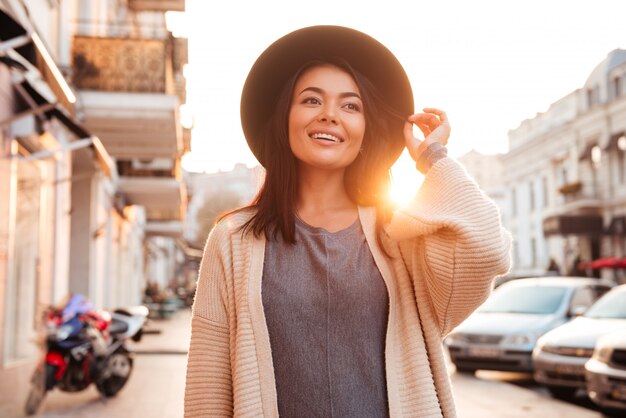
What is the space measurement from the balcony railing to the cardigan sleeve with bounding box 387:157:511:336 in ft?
42.4

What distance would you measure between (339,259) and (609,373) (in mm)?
6873

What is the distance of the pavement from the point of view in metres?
8.69

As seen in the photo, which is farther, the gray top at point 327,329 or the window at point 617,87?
the window at point 617,87

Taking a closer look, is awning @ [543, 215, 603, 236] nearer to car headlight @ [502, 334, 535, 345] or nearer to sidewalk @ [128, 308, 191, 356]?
sidewalk @ [128, 308, 191, 356]

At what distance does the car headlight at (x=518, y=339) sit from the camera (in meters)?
12.0

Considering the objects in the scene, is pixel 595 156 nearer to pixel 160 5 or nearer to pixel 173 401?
pixel 160 5

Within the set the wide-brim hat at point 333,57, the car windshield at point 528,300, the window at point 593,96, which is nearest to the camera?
the wide-brim hat at point 333,57

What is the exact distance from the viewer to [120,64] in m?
15.0

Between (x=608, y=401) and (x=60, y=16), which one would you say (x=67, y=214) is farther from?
(x=608, y=401)

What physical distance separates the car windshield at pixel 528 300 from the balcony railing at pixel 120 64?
7097 millimetres

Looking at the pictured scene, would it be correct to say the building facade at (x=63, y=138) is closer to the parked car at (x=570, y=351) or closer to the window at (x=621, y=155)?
the parked car at (x=570, y=351)

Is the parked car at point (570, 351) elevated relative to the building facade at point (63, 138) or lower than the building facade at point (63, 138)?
lower

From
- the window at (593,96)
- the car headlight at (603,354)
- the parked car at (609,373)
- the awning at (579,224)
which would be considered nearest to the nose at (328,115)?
the parked car at (609,373)

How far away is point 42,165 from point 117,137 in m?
4.57
